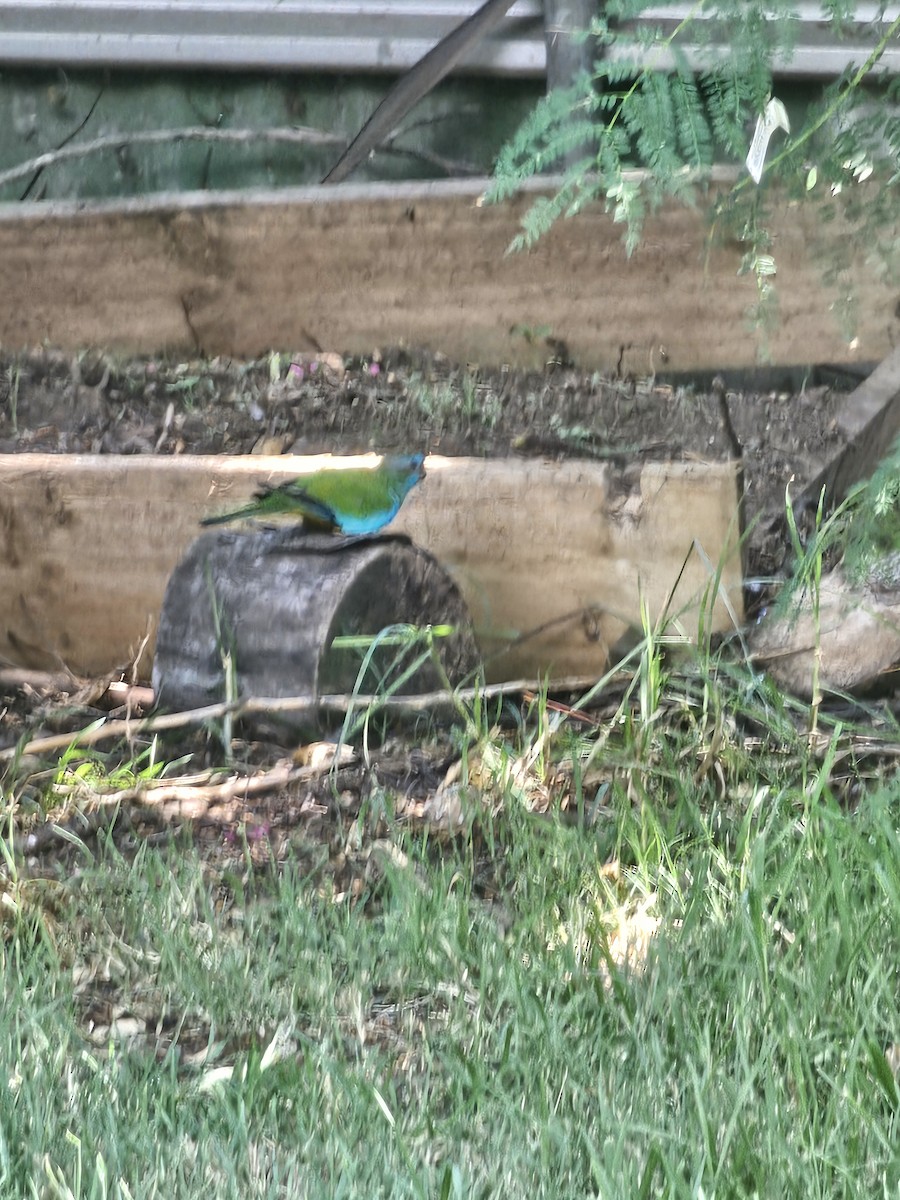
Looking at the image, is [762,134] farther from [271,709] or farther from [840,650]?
[271,709]

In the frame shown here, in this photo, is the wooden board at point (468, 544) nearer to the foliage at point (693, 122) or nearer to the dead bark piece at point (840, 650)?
the dead bark piece at point (840, 650)

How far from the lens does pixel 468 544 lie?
2502 mm

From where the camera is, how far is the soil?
2807 mm

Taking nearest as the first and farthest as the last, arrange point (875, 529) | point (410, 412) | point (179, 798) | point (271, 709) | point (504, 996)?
1. point (504, 996)
2. point (875, 529)
3. point (179, 798)
4. point (271, 709)
5. point (410, 412)

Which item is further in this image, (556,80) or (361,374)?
(556,80)

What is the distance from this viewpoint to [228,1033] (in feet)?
4.97

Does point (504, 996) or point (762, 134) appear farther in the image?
point (762, 134)

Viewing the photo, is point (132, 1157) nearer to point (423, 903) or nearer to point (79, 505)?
point (423, 903)

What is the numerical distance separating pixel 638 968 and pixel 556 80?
95.3 inches

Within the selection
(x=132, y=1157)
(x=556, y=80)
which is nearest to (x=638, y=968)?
(x=132, y=1157)

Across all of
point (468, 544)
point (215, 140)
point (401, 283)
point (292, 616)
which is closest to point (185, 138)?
point (215, 140)

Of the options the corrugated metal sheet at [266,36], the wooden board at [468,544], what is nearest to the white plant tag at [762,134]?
the wooden board at [468,544]

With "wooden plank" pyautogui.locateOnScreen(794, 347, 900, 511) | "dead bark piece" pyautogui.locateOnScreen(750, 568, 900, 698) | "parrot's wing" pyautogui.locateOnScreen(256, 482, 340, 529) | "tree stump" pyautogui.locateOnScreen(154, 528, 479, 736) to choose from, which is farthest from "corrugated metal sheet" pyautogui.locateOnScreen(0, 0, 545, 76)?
"dead bark piece" pyautogui.locateOnScreen(750, 568, 900, 698)

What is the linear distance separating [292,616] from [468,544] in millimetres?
431
